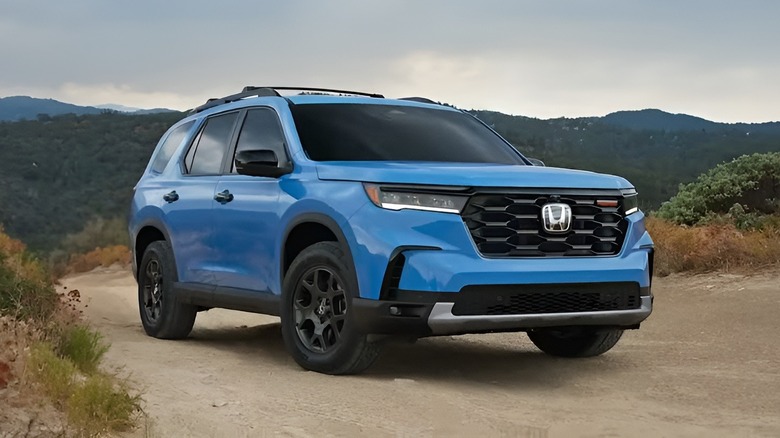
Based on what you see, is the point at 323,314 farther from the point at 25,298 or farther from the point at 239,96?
the point at 239,96

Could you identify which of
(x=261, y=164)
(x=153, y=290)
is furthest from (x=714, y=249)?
(x=261, y=164)

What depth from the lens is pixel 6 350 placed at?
16.3ft

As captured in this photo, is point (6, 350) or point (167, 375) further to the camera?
point (167, 375)

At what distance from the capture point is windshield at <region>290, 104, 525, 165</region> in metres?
7.54

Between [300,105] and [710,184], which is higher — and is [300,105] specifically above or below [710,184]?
above

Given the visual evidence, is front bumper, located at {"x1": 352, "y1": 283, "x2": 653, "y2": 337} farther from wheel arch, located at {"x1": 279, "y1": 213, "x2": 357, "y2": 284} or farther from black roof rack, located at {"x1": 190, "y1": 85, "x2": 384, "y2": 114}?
black roof rack, located at {"x1": 190, "y1": 85, "x2": 384, "y2": 114}

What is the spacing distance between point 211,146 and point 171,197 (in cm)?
64

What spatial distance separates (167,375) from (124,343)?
82.0 inches

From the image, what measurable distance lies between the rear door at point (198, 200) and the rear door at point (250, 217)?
181 millimetres

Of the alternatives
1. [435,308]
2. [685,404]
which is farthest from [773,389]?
[435,308]

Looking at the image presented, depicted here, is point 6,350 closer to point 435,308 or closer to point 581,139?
point 435,308

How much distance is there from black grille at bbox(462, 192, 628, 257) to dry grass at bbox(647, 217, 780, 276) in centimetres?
616

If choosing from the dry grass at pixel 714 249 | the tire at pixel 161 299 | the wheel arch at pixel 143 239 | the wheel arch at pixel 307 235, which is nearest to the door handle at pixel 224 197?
the wheel arch at pixel 307 235

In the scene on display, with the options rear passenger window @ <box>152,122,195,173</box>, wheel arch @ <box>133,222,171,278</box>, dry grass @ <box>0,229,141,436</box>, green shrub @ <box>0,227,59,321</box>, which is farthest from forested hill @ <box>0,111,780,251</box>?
dry grass @ <box>0,229,141,436</box>
